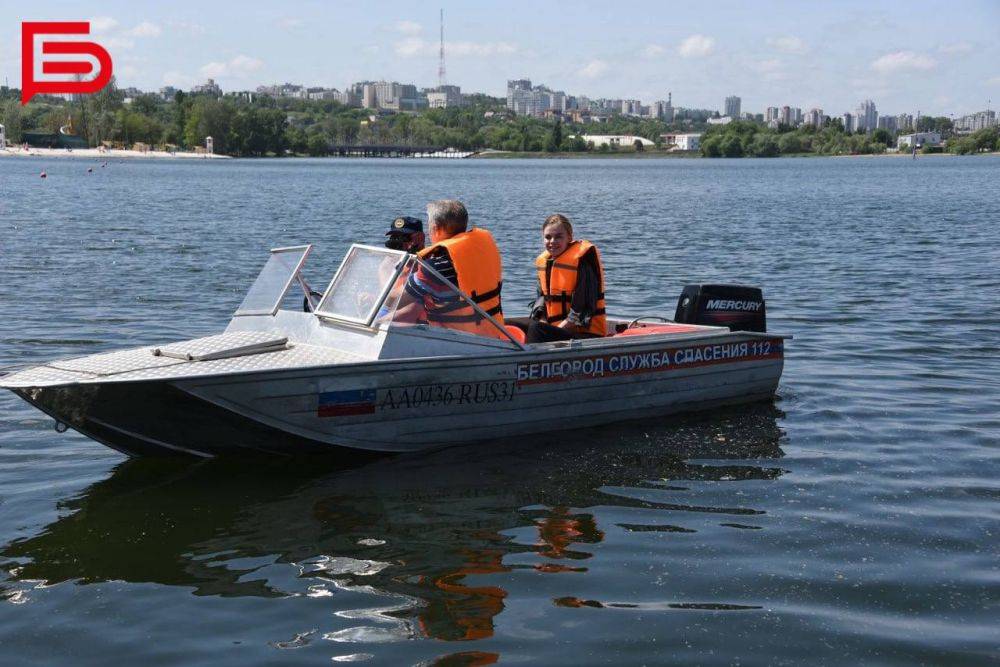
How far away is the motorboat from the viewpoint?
25.3 feet

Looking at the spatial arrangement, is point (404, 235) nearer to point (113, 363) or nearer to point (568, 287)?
point (568, 287)

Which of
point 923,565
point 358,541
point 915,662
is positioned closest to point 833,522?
point 923,565

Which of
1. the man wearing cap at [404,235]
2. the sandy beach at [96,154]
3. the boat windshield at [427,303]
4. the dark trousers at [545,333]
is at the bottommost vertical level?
the dark trousers at [545,333]

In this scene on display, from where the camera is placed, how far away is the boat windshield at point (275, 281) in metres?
9.12

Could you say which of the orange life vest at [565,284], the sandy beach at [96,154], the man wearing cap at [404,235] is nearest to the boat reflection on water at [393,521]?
the orange life vest at [565,284]

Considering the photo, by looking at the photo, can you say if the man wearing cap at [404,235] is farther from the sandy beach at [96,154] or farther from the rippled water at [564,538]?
the sandy beach at [96,154]

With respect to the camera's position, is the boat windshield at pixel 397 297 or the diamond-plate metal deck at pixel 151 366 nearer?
the diamond-plate metal deck at pixel 151 366

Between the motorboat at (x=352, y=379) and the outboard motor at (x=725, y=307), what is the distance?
2.41 feet

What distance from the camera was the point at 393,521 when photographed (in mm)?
7406

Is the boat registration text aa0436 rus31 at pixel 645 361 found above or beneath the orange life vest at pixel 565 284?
beneath

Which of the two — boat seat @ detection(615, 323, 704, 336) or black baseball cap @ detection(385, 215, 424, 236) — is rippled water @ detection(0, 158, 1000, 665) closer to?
boat seat @ detection(615, 323, 704, 336)

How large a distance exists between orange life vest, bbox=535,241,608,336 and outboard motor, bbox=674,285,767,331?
4.30 ft

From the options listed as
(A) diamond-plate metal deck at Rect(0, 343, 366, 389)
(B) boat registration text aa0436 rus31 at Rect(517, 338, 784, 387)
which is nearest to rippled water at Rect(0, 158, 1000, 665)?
(B) boat registration text aa0436 rus31 at Rect(517, 338, 784, 387)

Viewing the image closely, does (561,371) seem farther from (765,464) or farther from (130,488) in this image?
(130,488)
